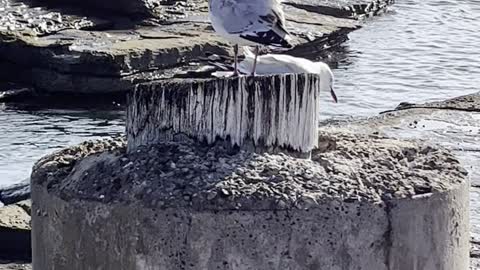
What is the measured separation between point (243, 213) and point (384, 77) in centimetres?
923

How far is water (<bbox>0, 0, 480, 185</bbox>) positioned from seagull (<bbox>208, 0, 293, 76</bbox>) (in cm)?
348

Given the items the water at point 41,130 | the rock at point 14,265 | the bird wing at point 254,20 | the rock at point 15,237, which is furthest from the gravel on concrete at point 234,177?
the water at point 41,130

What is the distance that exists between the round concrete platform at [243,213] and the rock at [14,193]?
3444 millimetres

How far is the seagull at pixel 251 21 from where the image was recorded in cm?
416

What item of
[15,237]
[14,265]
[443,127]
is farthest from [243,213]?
[443,127]

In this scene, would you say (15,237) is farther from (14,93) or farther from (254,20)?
(14,93)

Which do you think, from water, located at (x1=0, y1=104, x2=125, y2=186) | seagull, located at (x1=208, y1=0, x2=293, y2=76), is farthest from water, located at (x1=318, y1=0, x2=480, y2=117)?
seagull, located at (x1=208, y1=0, x2=293, y2=76)

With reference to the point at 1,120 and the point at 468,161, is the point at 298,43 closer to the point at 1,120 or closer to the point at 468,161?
the point at 1,120

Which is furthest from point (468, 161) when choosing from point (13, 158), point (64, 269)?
point (64, 269)

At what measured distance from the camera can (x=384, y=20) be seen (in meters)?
15.2

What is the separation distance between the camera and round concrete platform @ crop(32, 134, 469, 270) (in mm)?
2564

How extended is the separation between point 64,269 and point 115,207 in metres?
0.22

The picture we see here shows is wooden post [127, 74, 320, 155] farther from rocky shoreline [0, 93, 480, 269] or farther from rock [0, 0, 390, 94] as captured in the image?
rock [0, 0, 390, 94]

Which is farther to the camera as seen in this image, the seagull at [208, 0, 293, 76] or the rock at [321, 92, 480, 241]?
the rock at [321, 92, 480, 241]
